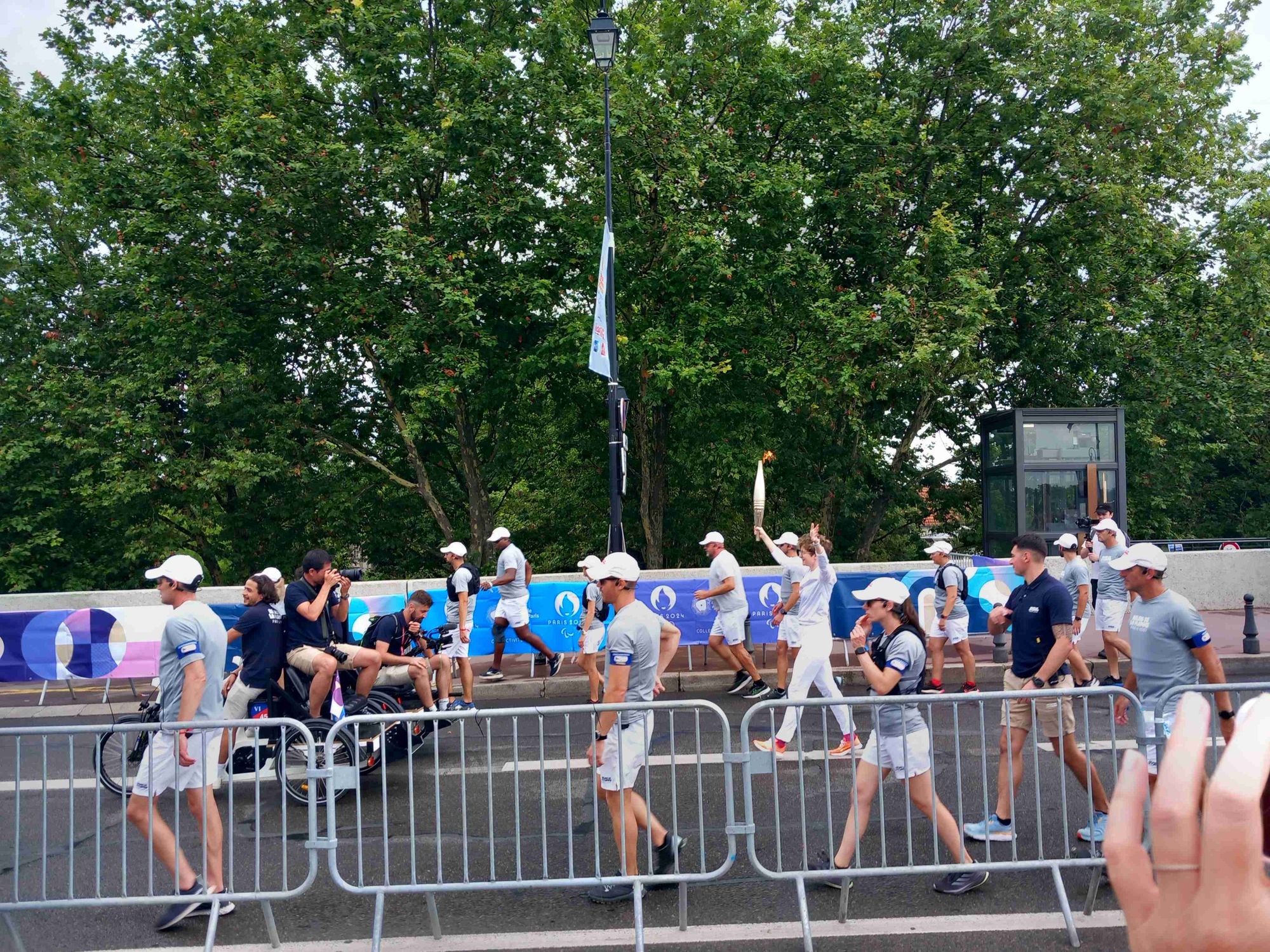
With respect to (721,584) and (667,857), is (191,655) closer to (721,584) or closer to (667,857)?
(667,857)

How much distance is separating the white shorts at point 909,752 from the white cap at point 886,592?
74 cm

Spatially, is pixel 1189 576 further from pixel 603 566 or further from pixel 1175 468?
pixel 603 566

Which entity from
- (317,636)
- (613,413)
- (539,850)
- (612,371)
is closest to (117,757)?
(317,636)

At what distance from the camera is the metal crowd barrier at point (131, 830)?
201 inches

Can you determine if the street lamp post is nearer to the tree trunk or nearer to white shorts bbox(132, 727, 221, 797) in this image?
white shorts bbox(132, 727, 221, 797)

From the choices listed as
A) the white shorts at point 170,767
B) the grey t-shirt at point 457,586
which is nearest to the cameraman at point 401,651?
the grey t-shirt at point 457,586

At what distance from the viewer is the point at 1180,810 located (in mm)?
1095

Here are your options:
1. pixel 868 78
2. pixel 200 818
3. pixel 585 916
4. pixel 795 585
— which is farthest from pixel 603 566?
pixel 868 78

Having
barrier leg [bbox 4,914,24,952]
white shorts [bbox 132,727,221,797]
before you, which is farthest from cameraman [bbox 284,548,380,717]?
barrier leg [bbox 4,914,24,952]

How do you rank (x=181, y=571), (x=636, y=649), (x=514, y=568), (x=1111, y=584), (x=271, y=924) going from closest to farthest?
(x=271, y=924) < (x=636, y=649) < (x=181, y=571) < (x=1111, y=584) < (x=514, y=568)

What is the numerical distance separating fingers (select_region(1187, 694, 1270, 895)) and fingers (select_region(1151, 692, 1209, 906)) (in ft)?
0.05

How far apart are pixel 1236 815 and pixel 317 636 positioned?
A: 7.69 m

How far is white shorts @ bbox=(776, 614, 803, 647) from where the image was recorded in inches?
408

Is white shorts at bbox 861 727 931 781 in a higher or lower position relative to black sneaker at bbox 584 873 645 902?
higher
